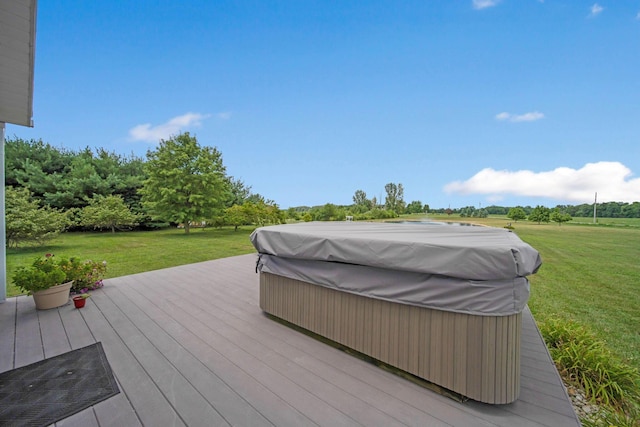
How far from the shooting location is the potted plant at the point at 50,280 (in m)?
2.97

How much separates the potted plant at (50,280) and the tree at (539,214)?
24054 mm

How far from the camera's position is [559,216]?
17.6 meters

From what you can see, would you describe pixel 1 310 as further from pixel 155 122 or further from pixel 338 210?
pixel 155 122

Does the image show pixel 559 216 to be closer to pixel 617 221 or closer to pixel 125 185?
pixel 617 221

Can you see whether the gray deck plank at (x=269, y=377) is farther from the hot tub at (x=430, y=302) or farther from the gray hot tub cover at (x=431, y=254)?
the gray hot tub cover at (x=431, y=254)

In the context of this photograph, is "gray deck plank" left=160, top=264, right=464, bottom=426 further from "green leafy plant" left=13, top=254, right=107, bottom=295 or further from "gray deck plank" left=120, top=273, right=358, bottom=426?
"green leafy plant" left=13, top=254, right=107, bottom=295

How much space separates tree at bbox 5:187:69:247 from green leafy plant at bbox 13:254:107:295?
221 inches

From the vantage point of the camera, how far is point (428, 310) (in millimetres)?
1656

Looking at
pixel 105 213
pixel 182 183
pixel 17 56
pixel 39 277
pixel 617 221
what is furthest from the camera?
pixel 182 183

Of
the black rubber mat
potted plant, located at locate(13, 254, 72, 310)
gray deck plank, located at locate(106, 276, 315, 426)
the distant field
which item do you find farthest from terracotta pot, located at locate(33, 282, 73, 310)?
the distant field

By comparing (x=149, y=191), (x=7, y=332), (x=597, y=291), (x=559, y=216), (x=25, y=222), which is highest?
(x=149, y=191)

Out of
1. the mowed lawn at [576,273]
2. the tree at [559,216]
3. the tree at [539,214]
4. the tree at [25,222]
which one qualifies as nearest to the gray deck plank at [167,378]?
the mowed lawn at [576,273]

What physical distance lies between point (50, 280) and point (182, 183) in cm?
1044

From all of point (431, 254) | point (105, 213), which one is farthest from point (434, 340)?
point (105, 213)
